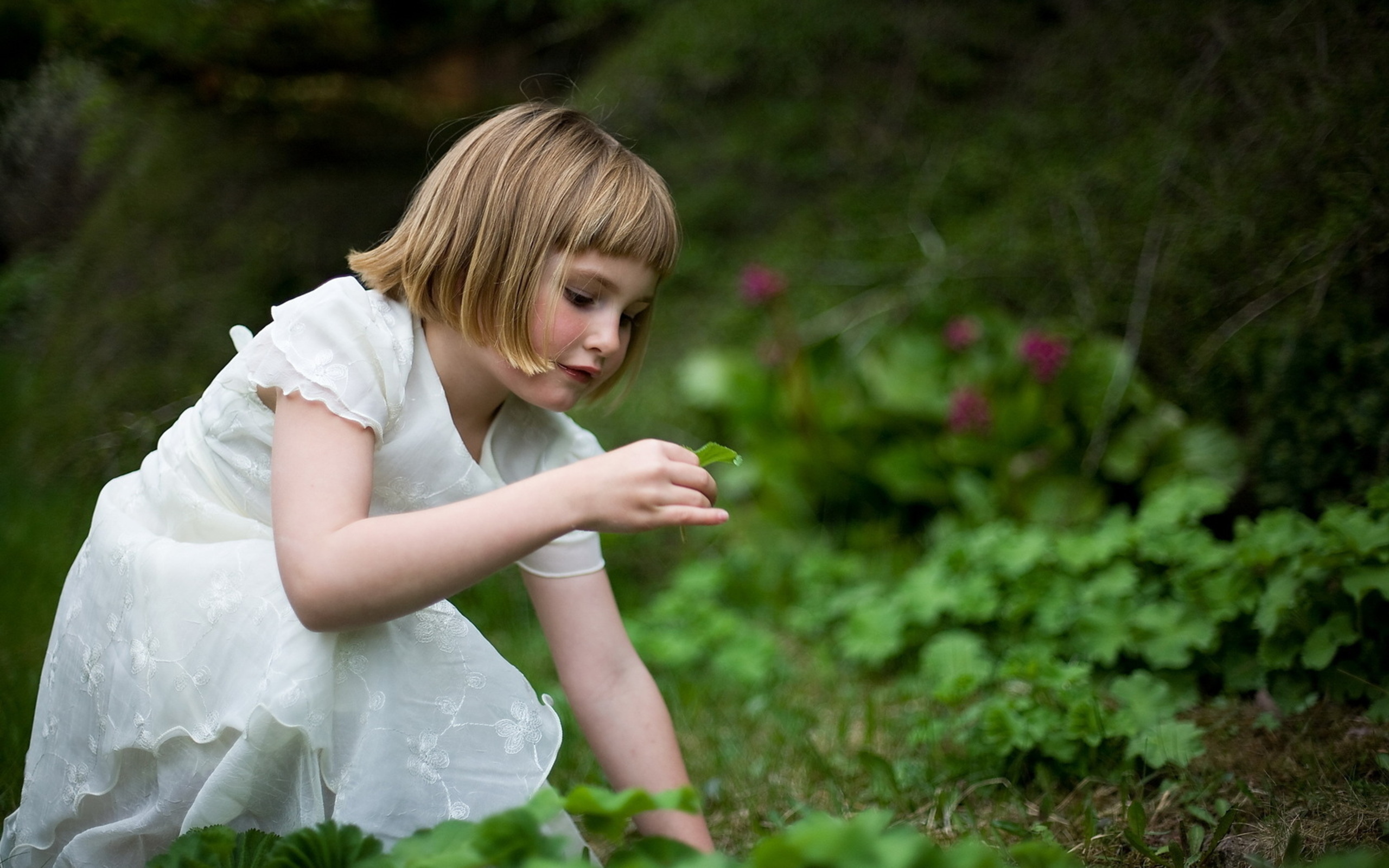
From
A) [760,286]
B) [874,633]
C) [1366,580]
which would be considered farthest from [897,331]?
[1366,580]

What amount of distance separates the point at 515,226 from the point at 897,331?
6.69 feet

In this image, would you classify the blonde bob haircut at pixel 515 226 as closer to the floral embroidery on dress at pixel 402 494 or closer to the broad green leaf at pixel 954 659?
the floral embroidery on dress at pixel 402 494

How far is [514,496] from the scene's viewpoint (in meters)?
1.16

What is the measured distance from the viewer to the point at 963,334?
2.97 m

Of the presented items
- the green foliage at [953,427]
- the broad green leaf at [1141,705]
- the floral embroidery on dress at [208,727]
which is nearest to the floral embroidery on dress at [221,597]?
the floral embroidery on dress at [208,727]

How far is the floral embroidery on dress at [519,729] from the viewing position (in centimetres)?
133

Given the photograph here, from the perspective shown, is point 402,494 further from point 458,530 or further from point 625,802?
point 625,802

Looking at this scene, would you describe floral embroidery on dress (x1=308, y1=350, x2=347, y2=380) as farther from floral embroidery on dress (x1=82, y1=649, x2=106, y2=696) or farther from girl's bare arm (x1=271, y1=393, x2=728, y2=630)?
floral embroidery on dress (x1=82, y1=649, x2=106, y2=696)

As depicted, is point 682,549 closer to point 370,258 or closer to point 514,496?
point 370,258

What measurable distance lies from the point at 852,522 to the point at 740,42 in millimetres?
1913

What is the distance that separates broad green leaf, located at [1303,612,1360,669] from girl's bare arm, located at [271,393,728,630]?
1149 mm

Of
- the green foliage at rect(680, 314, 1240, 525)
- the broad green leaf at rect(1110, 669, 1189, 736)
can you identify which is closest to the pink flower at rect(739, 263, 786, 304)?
the green foliage at rect(680, 314, 1240, 525)

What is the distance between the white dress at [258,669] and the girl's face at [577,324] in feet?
0.47

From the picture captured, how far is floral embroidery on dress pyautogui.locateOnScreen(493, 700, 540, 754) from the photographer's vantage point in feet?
4.36
